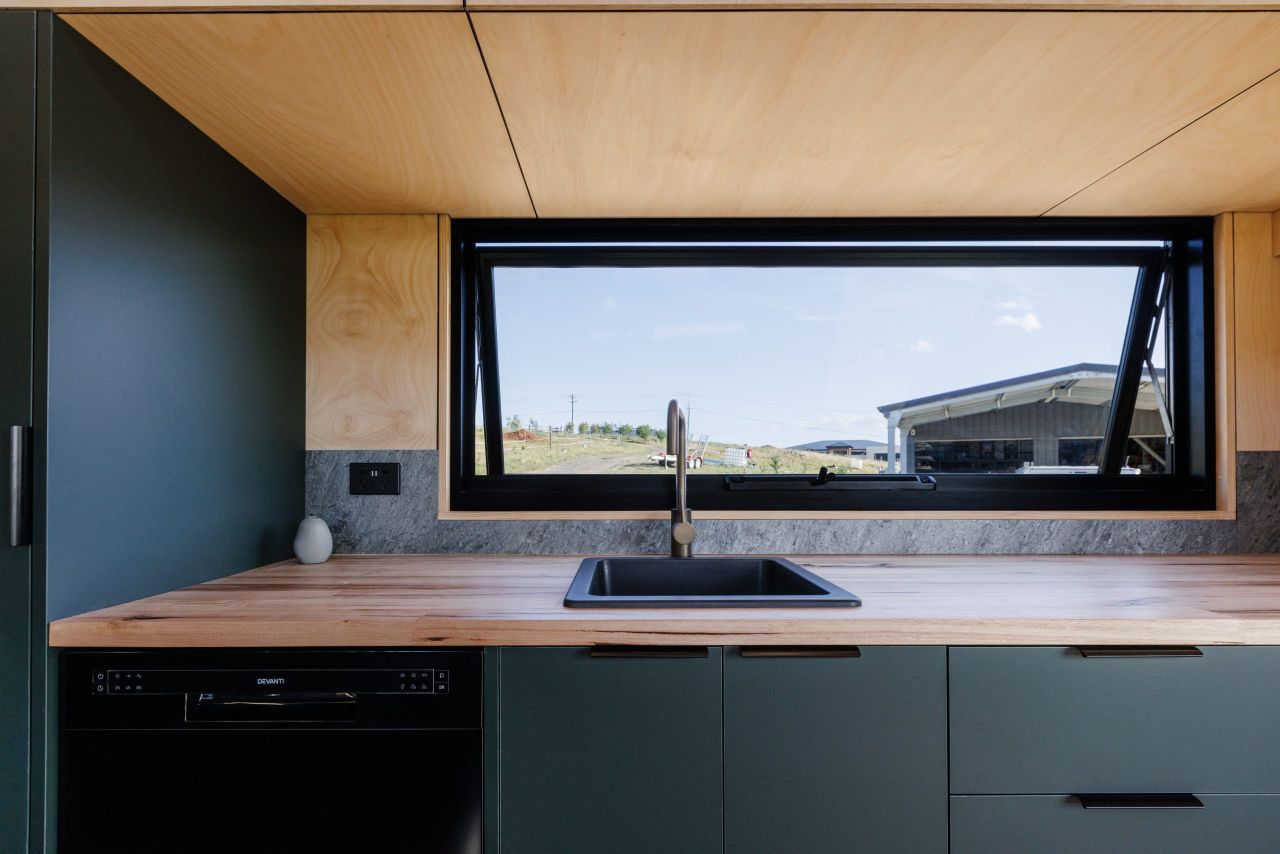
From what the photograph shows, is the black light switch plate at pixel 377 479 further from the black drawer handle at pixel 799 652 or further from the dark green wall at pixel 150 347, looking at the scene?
the black drawer handle at pixel 799 652

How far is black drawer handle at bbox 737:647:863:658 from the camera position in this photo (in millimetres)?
1221

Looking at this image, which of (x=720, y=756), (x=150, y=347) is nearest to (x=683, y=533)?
(x=720, y=756)

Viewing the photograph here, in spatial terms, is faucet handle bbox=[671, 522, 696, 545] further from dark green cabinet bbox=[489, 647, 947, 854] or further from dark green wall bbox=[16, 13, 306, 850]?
dark green wall bbox=[16, 13, 306, 850]

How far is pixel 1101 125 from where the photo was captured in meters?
1.46

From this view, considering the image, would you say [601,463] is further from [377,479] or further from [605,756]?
[605,756]

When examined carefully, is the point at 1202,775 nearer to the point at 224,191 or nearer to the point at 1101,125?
the point at 1101,125

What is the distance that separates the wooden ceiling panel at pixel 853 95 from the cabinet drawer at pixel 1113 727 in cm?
108

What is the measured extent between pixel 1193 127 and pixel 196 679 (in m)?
2.28

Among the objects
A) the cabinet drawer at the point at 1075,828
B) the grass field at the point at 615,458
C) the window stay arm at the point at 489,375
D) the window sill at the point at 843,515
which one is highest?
the window stay arm at the point at 489,375

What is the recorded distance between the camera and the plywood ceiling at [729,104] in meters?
1.17

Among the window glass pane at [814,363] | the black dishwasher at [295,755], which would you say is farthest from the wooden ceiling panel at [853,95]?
the black dishwasher at [295,755]

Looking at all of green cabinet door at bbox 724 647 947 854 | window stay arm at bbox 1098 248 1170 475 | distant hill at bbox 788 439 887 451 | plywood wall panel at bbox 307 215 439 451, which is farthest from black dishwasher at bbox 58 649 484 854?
window stay arm at bbox 1098 248 1170 475

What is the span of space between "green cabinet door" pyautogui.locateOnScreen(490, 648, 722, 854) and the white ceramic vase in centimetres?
87

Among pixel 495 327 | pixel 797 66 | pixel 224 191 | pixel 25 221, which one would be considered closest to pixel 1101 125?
pixel 797 66
